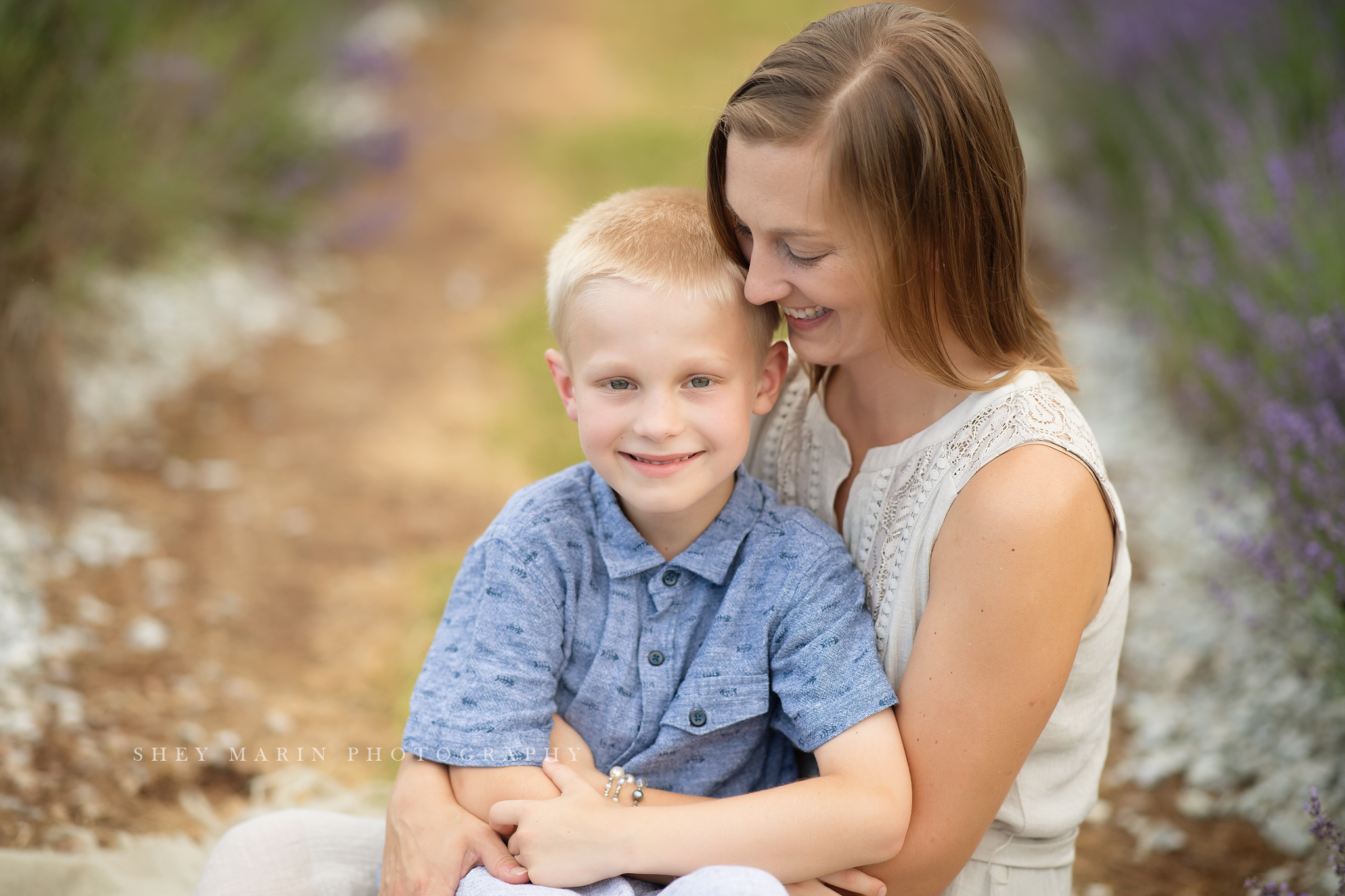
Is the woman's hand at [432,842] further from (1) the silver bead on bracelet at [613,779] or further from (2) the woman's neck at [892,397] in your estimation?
(2) the woman's neck at [892,397]

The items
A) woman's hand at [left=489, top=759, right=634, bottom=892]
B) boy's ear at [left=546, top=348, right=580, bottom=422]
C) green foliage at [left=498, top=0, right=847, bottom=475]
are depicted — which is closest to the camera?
woman's hand at [left=489, top=759, right=634, bottom=892]

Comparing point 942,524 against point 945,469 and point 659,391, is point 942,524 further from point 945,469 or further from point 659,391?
point 659,391

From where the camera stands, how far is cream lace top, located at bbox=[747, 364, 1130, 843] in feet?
4.91

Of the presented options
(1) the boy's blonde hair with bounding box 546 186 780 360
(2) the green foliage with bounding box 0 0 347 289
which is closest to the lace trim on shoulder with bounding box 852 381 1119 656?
(1) the boy's blonde hair with bounding box 546 186 780 360

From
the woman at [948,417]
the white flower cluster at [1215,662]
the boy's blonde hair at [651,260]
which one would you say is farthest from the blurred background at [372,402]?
the boy's blonde hair at [651,260]

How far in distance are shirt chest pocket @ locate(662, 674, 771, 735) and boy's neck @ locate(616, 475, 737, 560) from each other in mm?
208

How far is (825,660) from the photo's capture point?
147 cm

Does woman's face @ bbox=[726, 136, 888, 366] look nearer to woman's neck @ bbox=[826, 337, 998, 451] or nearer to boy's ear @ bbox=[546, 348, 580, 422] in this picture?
woman's neck @ bbox=[826, 337, 998, 451]

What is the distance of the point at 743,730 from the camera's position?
1.57m

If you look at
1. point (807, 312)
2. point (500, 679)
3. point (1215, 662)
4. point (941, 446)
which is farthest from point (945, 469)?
point (1215, 662)

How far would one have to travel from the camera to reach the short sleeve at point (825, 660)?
A: 57.1 inches

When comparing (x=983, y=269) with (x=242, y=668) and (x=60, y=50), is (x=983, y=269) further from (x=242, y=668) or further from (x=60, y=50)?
(x=60, y=50)

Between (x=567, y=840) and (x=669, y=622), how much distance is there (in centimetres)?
33

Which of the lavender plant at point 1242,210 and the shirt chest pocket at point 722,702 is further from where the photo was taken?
the lavender plant at point 1242,210
